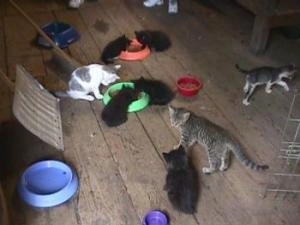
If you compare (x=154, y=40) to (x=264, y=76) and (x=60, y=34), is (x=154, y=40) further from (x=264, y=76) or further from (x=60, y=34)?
(x=264, y=76)

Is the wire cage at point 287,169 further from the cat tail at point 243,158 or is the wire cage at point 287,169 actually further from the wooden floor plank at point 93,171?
the wooden floor plank at point 93,171

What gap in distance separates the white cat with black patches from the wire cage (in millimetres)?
887

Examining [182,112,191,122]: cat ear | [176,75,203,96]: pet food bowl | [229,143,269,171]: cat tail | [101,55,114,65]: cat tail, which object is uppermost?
[182,112,191,122]: cat ear

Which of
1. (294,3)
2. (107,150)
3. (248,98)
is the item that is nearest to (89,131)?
(107,150)

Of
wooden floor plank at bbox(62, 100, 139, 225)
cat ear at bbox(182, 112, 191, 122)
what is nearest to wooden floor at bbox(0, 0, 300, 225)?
wooden floor plank at bbox(62, 100, 139, 225)

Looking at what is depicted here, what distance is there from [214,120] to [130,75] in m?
0.58

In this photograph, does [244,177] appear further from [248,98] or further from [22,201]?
[22,201]

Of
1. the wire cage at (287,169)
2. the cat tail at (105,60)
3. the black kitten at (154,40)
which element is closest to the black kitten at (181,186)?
the wire cage at (287,169)

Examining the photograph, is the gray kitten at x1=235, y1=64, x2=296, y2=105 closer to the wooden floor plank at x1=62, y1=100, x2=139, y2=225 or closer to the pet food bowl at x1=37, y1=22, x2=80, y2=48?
the wooden floor plank at x1=62, y1=100, x2=139, y2=225

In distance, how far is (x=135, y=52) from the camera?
2.46 m

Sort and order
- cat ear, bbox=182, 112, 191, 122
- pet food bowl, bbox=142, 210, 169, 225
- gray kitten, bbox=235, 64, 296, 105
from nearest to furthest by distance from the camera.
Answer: pet food bowl, bbox=142, 210, 169, 225 → cat ear, bbox=182, 112, 191, 122 → gray kitten, bbox=235, 64, 296, 105

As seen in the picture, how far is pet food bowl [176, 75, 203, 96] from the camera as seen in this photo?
7.00 feet

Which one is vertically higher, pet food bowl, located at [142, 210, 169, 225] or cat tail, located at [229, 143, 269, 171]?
cat tail, located at [229, 143, 269, 171]

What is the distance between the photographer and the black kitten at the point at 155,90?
2076 millimetres
